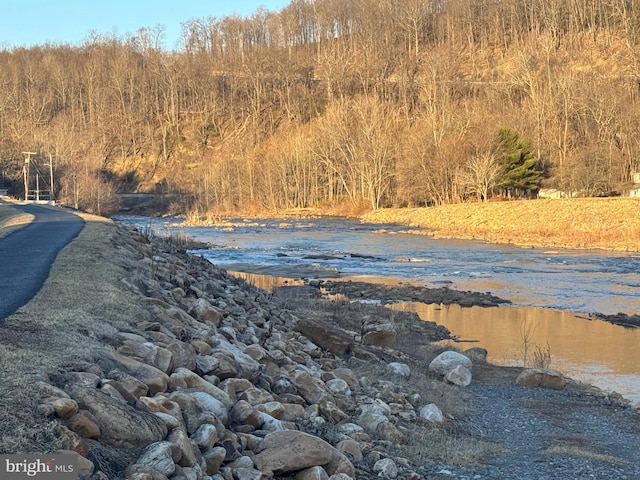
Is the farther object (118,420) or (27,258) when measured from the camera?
(27,258)

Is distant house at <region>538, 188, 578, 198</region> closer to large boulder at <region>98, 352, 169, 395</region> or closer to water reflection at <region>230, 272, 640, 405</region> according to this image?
water reflection at <region>230, 272, 640, 405</region>

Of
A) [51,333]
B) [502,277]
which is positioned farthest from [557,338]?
[51,333]

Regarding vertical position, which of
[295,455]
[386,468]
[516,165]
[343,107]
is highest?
[343,107]

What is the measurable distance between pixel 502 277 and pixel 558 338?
1192cm

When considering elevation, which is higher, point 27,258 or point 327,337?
point 27,258

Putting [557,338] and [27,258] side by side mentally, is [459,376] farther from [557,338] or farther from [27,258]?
[27,258]

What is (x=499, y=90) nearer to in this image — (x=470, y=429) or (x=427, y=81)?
(x=427, y=81)

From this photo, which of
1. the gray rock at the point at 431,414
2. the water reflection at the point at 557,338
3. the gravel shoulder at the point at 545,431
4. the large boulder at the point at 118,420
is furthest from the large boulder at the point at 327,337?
the large boulder at the point at 118,420

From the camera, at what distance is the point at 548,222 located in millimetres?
51281

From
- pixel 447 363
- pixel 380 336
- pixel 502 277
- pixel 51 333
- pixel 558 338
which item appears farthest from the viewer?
pixel 502 277

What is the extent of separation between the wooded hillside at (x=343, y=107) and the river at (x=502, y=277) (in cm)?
2417

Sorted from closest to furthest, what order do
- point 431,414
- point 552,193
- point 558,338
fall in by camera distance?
point 431,414 → point 558,338 → point 552,193

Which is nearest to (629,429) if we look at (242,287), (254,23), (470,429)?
(470,429)

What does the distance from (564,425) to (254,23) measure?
15769cm
